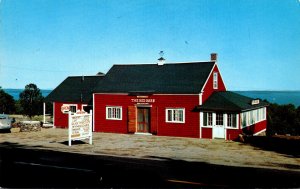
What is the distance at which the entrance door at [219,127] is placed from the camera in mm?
24922

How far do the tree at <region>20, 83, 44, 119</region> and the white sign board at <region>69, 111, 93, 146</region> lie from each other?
25.1m

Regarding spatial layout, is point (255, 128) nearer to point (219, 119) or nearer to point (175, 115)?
point (219, 119)

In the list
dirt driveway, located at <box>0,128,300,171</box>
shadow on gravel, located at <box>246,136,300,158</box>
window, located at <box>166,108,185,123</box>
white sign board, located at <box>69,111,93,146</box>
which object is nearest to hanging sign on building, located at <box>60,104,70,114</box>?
dirt driveway, located at <box>0,128,300,171</box>

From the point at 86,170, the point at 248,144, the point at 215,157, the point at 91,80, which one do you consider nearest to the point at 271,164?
the point at 215,157

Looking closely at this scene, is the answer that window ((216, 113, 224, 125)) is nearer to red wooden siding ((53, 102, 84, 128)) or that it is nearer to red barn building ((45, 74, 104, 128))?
red barn building ((45, 74, 104, 128))

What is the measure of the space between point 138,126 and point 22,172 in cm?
1579

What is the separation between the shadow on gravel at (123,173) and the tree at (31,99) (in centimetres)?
2866

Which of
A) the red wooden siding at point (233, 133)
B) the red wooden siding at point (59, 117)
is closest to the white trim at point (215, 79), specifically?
the red wooden siding at point (233, 133)

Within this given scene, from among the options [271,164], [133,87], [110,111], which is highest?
[133,87]

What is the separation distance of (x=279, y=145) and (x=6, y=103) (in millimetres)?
42461

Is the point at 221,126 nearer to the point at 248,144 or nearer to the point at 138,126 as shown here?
A: the point at 248,144

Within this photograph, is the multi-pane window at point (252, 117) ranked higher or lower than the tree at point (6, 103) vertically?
lower

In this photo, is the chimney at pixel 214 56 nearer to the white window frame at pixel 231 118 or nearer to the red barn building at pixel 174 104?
the red barn building at pixel 174 104

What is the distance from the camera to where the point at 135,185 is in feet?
34.5
